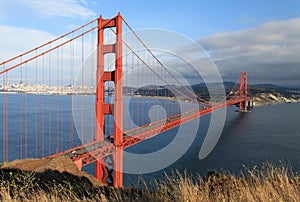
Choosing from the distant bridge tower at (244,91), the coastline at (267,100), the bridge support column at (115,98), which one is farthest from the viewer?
the coastline at (267,100)

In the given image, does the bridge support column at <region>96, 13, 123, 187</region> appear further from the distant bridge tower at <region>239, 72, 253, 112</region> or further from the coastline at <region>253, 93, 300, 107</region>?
the coastline at <region>253, 93, 300, 107</region>

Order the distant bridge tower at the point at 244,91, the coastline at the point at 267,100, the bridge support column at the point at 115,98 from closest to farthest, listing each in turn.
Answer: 1. the bridge support column at the point at 115,98
2. the distant bridge tower at the point at 244,91
3. the coastline at the point at 267,100

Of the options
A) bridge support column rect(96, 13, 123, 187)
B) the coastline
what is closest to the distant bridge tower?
the coastline

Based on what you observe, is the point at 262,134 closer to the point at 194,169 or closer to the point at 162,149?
the point at 162,149

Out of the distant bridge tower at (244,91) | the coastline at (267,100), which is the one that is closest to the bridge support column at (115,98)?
the distant bridge tower at (244,91)

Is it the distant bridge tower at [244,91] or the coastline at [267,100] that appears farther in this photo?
the coastline at [267,100]

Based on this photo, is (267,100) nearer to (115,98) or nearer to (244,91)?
(244,91)

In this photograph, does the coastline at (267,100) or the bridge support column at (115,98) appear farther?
the coastline at (267,100)

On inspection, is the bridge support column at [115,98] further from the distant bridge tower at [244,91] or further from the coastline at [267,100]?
the coastline at [267,100]

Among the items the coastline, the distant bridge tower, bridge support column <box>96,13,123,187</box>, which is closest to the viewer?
bridge support column <box>96,13,123,187</box>
